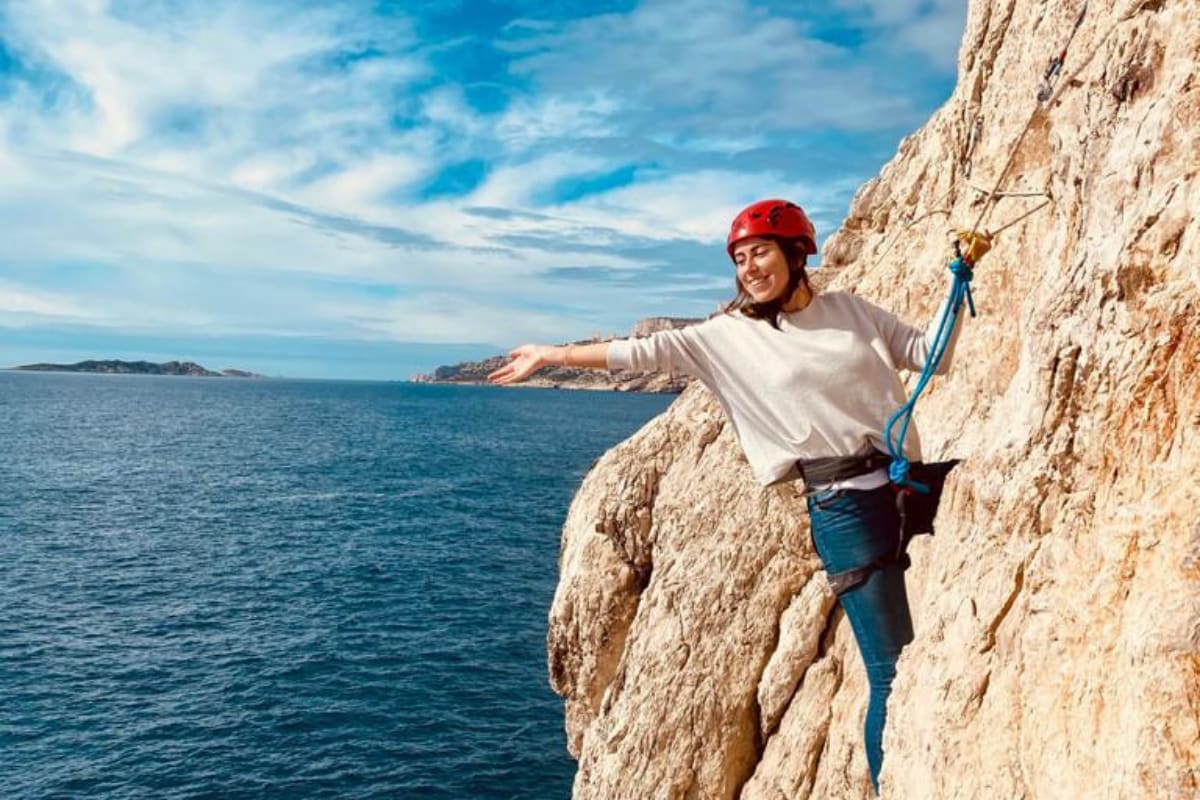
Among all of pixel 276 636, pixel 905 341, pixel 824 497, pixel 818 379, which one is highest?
pixel 905 341

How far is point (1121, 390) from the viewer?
4965 mm

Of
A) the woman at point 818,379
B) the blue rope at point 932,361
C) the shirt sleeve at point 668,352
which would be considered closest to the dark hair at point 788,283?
the woman at point 818,379

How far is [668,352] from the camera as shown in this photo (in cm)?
676

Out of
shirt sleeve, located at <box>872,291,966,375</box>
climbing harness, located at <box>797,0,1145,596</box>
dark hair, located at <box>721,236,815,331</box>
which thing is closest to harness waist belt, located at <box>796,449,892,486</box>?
climbing harness, located at <box>797,0,1145,596</box>

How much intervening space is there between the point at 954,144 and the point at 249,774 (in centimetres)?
2993

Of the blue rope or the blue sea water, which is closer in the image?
the blue rope

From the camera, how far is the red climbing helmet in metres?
6.67

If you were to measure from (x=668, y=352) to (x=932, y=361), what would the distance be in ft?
6.69

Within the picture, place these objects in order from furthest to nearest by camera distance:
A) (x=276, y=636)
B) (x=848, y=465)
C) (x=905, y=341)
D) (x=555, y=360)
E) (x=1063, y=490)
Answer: (x=276, y=636) < (x=905, y=341) < (x=848, y=465) < (x=555, y=360) < (x=1063, y=490)

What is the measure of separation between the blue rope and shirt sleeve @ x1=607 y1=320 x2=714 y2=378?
155 cm

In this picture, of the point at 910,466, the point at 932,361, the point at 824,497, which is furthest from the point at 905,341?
the point at 824,497

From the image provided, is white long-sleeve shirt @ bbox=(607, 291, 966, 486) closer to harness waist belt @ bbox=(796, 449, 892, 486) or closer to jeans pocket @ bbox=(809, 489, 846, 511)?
harness waist belt @ bbox=(796, 449, 892, 486)

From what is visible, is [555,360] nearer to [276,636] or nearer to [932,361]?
[932,361]

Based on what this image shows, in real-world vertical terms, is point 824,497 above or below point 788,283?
below
